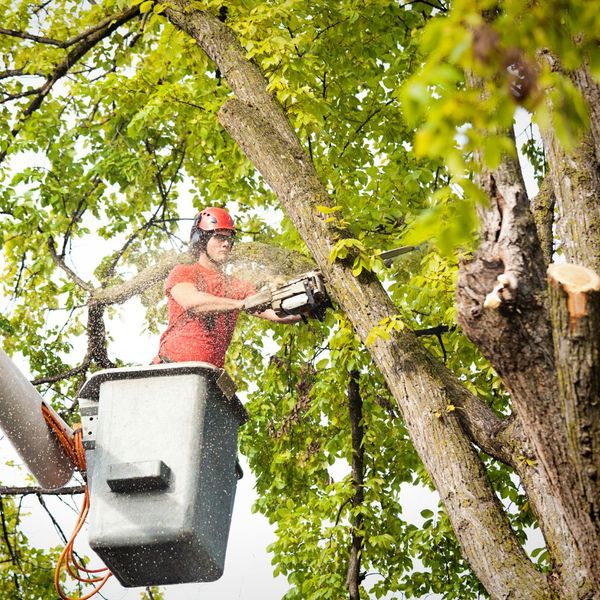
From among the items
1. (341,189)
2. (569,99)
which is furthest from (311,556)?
(569,99)

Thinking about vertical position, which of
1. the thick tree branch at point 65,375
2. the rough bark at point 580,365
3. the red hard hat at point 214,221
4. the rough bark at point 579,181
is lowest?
the rough bark at point 580,365

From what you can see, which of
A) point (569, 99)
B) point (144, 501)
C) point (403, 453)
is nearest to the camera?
point (569, 99)

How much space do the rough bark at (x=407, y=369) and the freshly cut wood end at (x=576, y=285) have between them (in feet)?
3.90

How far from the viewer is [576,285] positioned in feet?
6.31

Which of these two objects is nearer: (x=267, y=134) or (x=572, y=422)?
(x=572, y=422)

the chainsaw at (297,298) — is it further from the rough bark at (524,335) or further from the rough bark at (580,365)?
the rough bark at (580,365)

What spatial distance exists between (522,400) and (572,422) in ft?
0.54

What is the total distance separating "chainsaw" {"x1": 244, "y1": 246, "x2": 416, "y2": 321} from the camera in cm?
387

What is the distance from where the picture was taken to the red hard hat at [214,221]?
455 cm

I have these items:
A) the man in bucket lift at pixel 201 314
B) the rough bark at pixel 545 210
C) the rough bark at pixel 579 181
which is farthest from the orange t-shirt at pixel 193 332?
the rough bark at pixel 579 181

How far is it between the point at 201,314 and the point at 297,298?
51cm

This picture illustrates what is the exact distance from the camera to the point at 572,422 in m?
2.06

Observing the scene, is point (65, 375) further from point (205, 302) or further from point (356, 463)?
point (205, 302)

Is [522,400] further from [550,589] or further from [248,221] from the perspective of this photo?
[248,221]
